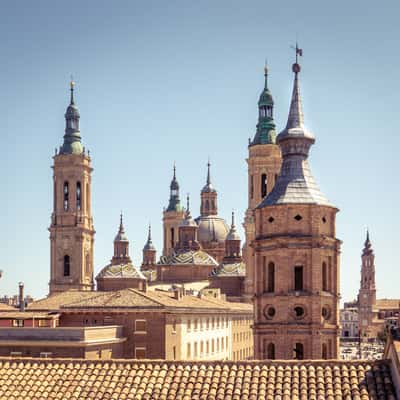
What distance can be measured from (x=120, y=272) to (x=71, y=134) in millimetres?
23877

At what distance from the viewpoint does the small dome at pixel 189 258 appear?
367 feet

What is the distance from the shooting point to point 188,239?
376 ft

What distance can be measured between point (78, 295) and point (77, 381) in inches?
2064

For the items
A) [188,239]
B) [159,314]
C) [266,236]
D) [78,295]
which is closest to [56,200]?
[188,239]

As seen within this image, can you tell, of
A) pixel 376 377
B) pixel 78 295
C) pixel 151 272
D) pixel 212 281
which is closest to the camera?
pixel 376 377

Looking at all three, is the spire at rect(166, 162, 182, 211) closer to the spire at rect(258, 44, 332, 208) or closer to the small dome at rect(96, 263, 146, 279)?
the small dome at rect(96, 263, 146, 279)

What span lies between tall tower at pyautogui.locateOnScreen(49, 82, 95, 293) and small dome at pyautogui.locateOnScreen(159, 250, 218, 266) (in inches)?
458

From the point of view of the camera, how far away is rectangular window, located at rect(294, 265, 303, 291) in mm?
40312

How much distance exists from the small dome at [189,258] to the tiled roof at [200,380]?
86.4m

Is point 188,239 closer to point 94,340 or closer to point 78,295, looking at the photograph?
point 78,295

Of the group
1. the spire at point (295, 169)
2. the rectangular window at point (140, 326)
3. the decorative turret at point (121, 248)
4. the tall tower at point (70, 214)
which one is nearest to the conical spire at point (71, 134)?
the tall tower at point (70, 214)

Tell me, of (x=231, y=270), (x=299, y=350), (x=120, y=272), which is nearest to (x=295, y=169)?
(x=299, y=350)

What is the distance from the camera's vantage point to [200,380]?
931 inches

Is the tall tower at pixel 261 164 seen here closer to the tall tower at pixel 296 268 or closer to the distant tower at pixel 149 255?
the distant tower at pixel 149 255
